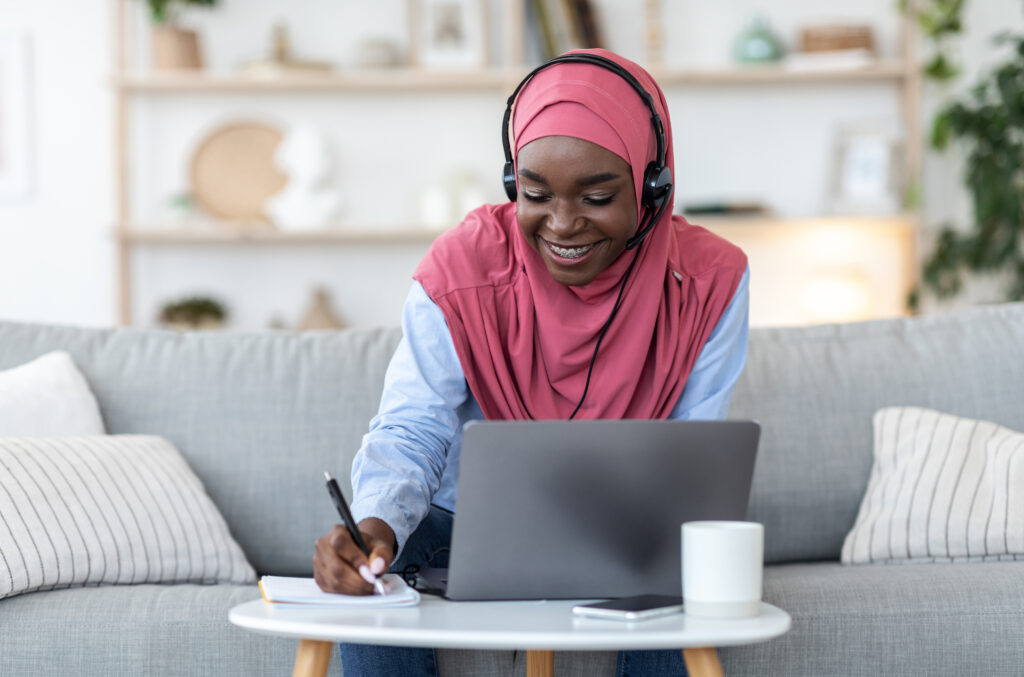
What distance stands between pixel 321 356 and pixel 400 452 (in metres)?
0.72

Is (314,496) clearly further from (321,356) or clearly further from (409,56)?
(409,56)

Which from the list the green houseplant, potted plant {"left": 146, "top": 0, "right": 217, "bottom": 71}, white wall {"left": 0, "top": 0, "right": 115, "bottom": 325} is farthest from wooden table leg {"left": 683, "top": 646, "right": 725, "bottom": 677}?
white wall {"left": 0, "top": 0, "right": 115, "bottom": 325}

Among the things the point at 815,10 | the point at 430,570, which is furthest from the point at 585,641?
the point at 815,10

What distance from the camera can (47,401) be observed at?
1.65 m

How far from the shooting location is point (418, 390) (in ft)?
4.01

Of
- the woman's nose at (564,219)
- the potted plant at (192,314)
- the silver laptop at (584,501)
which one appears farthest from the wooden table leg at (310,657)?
the potted plant at (192,314)

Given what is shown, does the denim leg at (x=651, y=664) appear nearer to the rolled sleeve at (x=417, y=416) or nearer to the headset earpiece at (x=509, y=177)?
the rolled sleeve at (x=417, y=416)

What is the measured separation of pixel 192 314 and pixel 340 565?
8.84 ft

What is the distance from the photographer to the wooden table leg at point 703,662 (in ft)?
2.83

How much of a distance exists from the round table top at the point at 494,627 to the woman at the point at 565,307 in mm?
245

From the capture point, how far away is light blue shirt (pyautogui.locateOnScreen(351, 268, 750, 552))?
1076 mm

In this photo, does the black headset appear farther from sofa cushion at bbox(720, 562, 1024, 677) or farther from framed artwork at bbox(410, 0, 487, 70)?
framed artwork at bbox(410, 0, 487, 70)

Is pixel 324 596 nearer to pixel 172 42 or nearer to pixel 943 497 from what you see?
pixel 943 497

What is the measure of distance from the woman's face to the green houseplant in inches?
75.7
